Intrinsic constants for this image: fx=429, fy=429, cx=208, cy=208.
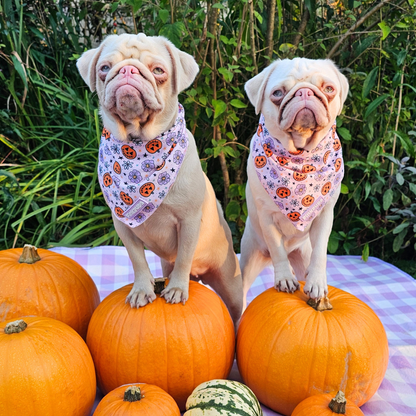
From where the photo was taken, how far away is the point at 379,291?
2.96 meters

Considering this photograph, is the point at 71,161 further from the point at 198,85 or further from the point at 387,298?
the point at 387,298

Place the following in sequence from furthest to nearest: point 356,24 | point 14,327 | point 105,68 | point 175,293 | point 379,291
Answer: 1. point 356,24
2. point 379,291
3. point 175,293
4. point 105,68
5. point 14,327

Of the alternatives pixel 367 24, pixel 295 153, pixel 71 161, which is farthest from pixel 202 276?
pixel 367 24

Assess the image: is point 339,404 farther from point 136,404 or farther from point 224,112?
point 224,112

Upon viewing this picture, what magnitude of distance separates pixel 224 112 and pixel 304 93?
156cm

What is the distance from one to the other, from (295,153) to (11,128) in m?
3.04

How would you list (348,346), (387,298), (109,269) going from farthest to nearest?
(109,269)
(387,298)
(348,346)

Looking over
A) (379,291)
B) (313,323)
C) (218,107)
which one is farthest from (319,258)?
(218,107)

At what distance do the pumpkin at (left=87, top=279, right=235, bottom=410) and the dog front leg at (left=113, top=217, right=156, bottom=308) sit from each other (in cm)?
3

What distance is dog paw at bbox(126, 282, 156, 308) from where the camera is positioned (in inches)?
70.6

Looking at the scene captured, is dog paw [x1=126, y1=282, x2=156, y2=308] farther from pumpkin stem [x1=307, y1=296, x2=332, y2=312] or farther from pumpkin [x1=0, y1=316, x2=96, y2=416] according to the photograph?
pumpkin stem [x1=307, y1=296, x2=332, y2=312]

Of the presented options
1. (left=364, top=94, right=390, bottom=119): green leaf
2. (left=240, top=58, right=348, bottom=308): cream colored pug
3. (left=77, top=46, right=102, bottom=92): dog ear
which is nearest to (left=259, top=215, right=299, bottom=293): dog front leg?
(left=240, top=58, right=348, bottom=308): cream colored pug

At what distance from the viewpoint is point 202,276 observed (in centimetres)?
240

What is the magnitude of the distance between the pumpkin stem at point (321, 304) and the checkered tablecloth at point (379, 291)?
1.55 ft
